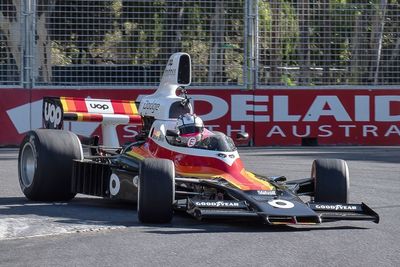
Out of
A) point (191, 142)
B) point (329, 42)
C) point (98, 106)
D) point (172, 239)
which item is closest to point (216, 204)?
point (172, 239)

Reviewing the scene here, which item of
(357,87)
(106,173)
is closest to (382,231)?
(106,173)

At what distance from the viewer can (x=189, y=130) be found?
1023 centimetres

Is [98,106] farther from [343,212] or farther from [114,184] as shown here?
[343,212]

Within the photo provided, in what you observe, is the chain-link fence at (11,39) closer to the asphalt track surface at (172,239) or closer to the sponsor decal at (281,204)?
the asphalt track surface at (172,239)

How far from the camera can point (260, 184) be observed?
9375mm

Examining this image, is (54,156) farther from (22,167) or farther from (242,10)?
(242,10)

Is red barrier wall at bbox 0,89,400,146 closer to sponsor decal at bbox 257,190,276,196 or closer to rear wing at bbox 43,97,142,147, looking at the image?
rear wing at bbox 43,97,142,147

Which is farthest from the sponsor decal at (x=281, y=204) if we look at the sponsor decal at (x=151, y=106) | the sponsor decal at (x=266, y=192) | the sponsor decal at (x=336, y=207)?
the sponsor decal at (x=151, y=106)

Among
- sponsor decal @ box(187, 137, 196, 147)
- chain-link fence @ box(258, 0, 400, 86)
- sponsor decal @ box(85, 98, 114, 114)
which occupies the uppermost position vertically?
chain-link fence @ box(258, 0, 400, 86)

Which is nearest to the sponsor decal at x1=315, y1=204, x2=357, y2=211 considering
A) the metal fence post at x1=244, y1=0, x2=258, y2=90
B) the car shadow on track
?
the car shadow on track

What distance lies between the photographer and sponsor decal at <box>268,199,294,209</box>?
28.6ft

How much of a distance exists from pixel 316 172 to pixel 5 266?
12.9 ft

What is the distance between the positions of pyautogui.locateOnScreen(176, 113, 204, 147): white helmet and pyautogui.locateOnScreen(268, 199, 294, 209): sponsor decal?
1.56m

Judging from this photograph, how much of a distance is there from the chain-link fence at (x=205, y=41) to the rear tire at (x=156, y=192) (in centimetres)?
1090
